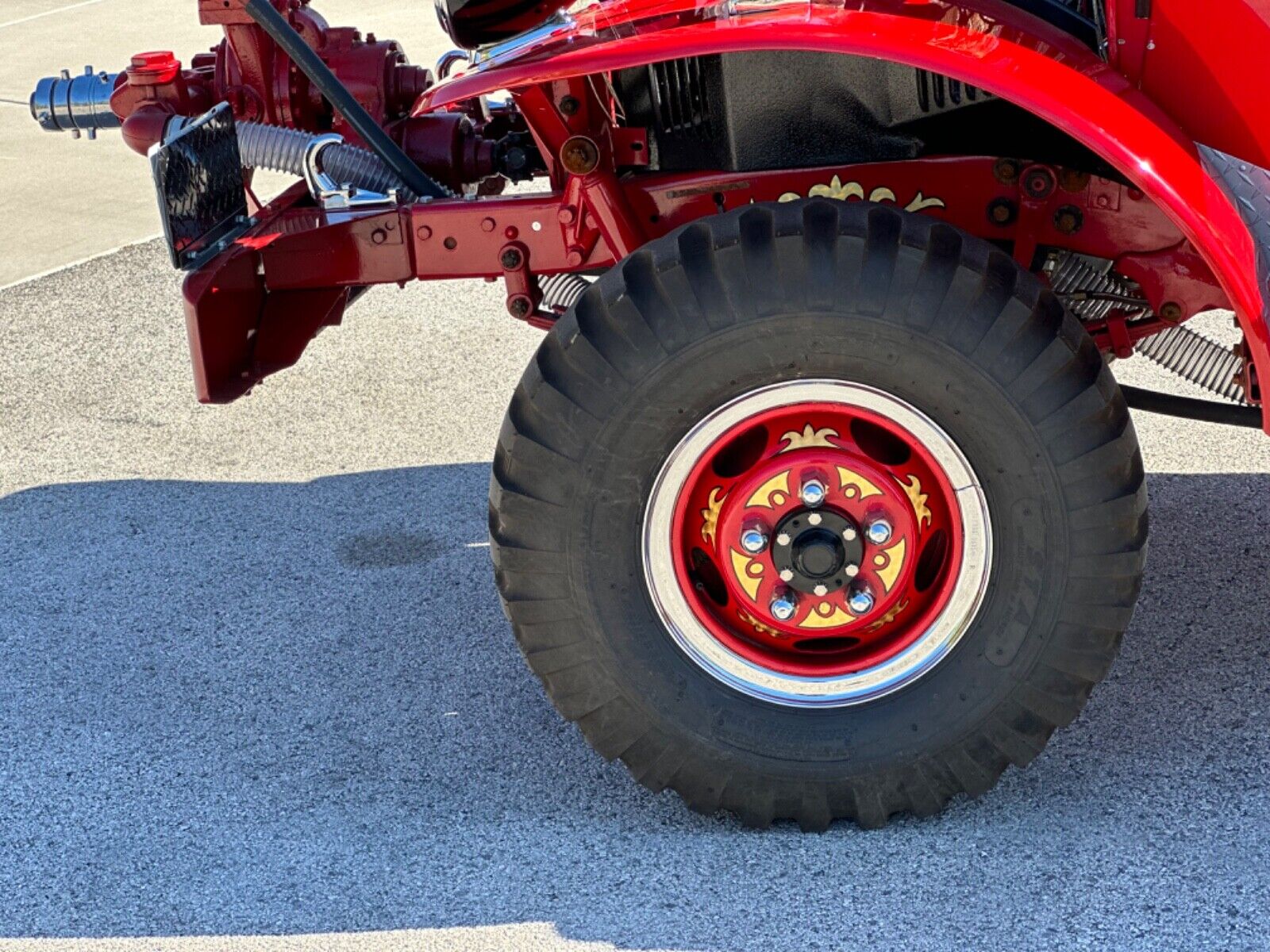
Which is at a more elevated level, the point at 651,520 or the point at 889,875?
the point at 651,520

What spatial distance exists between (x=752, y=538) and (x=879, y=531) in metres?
0.21

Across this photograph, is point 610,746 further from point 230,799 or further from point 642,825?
point 230,799

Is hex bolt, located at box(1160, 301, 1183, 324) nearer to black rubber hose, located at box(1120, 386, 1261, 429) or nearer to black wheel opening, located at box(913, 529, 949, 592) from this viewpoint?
black rubber hose, located at box(1120, 386, 1261, 429)

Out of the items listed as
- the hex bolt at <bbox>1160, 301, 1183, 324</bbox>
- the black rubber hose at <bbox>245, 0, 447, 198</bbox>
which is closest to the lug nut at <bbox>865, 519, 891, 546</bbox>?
the hex bolt at <bbox>1160, 301, 1183, 324</bbox>

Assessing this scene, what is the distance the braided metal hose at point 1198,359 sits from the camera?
323 centimetres

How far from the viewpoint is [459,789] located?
9.54ft

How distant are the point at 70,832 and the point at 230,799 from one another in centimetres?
28

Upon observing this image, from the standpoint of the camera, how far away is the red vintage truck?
2.50 m

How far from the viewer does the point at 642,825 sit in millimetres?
2771

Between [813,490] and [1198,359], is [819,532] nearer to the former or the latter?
[813,490]

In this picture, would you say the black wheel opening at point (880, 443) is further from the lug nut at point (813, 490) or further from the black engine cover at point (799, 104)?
the black engine cover at point (799, 104)

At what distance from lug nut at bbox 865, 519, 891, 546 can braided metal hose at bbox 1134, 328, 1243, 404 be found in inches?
34.7

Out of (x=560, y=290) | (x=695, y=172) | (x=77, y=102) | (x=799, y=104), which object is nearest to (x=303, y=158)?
(x=560, y=290)

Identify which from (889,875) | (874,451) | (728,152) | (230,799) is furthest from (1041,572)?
(230,799)
